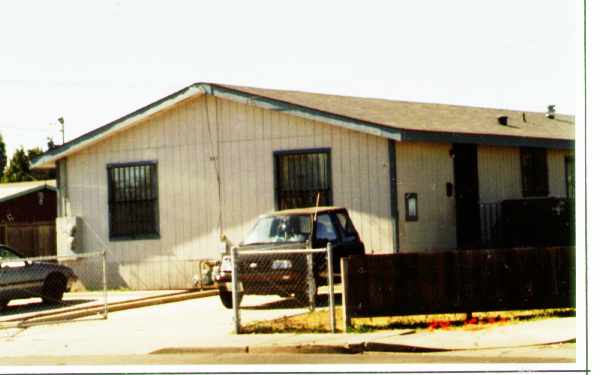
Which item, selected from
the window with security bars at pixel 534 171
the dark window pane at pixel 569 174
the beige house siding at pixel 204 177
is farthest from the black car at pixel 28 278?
the dark window pane at pixel 569 174

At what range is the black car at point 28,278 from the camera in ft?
60.3

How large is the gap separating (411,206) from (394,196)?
0.87 metres

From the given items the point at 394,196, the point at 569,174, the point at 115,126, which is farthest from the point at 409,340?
the point at 569,174

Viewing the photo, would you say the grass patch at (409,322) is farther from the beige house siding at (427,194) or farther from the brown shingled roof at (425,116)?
the brown shingled roof at (425,116)

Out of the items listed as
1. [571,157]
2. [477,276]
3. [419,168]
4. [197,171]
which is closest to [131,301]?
[197,171]

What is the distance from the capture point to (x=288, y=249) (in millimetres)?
16531

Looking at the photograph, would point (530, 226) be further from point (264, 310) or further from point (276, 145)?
point (264, 310)

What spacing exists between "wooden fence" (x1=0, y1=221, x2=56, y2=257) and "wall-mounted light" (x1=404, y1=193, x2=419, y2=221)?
1169 centimetres

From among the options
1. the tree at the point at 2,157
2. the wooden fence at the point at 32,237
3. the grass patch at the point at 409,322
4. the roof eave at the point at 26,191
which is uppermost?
the tree at the point at 2,157

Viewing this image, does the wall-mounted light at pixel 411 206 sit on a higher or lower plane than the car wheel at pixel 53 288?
higher

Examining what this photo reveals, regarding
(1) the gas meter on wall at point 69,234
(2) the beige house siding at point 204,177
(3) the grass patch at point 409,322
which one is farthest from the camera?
(1) the gas meter on wall at point 69,234

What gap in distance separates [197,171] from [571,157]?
11451 millimetres

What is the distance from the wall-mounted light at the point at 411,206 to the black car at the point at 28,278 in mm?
7582

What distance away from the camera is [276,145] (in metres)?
21.4
